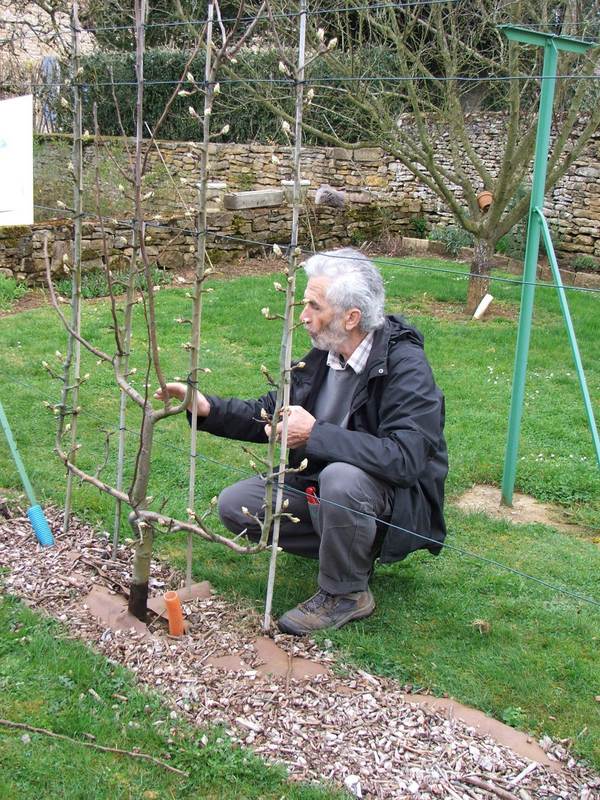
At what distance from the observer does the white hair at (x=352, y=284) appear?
→ 3146mm

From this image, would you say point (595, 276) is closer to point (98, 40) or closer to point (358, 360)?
point (358, 360)

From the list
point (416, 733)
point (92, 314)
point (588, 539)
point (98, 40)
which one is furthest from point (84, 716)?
point (98, 40)

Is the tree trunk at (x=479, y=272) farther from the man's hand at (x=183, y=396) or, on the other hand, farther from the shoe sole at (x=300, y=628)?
the shoe sole at (x=300, y=628)

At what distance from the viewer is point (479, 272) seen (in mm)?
8844

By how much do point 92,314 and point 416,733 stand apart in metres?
6.37

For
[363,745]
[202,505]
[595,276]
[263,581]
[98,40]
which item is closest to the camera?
[363,745]

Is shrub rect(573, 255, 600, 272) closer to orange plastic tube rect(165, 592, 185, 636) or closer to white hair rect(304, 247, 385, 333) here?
A: white hair rect(304, 247, 385, 333)

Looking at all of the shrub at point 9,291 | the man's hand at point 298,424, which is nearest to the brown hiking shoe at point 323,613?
the man's hand at point 298,424

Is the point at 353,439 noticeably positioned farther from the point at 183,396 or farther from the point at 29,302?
the point at 29,302

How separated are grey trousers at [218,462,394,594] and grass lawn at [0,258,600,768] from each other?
0.22 metres

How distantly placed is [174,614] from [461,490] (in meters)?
2.13

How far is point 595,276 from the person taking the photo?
11242 millimetres

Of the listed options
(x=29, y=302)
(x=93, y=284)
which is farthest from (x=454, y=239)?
(x=29, y=302)

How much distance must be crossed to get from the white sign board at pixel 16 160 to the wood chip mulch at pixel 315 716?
1.64 metres
